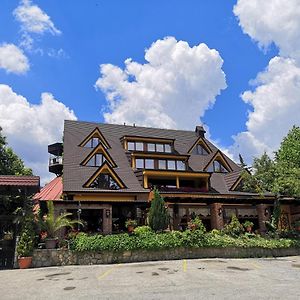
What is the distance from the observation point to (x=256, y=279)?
44.7 feet

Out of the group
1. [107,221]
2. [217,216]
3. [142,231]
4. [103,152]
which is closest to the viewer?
[142,231]

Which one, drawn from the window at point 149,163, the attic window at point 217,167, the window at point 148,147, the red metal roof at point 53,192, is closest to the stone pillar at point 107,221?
the red metal roof at point 53,192

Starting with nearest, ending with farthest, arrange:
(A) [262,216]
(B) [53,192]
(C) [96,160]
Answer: (A) [262,216] → (C) [96,160] → (B) [53,192]

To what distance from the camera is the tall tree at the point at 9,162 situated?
1309 inches

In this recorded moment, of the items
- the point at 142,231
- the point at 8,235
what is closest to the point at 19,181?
the point at 8,235

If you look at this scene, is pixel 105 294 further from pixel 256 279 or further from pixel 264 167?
pixel 264 167

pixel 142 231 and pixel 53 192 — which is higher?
pixel 53 192

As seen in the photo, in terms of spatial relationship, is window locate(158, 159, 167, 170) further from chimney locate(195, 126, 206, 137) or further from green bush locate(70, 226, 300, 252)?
green bush locate(70, 226, 300, 252)

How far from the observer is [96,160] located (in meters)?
33.0

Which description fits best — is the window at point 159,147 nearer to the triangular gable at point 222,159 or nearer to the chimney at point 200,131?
the triangular gable at point 222,159

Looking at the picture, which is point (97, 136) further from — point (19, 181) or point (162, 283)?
point (162, 283)

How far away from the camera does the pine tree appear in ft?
78.1

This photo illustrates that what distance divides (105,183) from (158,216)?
8.44m

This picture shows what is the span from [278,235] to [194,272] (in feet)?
41.8
